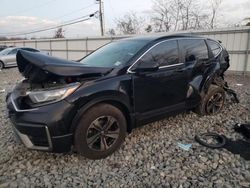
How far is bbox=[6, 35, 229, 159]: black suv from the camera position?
3.04 metres

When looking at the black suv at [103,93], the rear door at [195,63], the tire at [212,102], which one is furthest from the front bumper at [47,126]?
the tire at [212,102]

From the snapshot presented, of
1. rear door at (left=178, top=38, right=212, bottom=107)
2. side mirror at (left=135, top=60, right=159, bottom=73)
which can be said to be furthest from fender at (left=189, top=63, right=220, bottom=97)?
side mirror at (left=135, top=60, right=159, bottom=73)

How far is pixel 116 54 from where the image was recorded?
404 cm

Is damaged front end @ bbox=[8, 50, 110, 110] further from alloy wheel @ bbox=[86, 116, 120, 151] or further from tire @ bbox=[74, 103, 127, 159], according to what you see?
alloy wheel @ bbox=[86, 116, 120, 151]

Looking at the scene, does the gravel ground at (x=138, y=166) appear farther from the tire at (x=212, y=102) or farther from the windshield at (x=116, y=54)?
the windshield at (x=116, y=54)

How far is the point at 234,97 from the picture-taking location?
5.96 m

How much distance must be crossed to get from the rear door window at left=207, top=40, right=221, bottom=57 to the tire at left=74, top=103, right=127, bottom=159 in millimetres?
2647

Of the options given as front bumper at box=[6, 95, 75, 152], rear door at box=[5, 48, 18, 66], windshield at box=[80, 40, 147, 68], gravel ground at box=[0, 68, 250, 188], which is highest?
windshield at box=[80, 40, 147, 68]

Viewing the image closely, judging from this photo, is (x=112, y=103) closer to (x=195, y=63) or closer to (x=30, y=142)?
(x=30, y=142)

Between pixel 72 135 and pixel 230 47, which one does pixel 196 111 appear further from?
pixel 230 47

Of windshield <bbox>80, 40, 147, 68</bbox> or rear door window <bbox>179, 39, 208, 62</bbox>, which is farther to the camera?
rear door window <bbox>179, 39, 208, 62</bbox>

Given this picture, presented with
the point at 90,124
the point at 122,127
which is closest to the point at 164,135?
the point at 122,127

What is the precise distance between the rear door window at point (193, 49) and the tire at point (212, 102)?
0.72m

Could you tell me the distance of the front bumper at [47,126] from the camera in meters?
2.98
